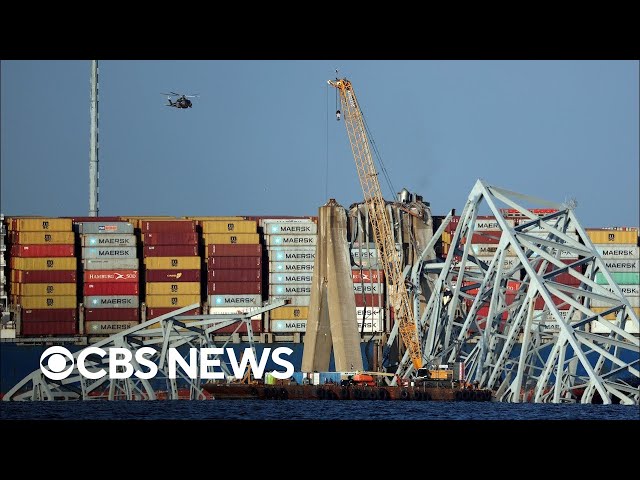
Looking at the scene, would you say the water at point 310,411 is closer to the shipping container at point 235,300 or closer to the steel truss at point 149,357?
the steel truss at point 149,357

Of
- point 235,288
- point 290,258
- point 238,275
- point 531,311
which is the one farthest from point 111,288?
point 531,311

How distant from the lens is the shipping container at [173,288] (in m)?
121

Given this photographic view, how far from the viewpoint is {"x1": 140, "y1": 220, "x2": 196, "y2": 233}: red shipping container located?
12168 centimetres

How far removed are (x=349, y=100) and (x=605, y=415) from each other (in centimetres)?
4427

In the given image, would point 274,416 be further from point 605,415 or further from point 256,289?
point 256,289

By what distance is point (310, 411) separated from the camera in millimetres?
81062

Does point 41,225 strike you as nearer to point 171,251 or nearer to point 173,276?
point 171,251

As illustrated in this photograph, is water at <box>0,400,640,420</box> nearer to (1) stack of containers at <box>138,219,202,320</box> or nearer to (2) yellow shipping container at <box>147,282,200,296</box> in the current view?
(1) stack of containers at <box>138,219,202,320</box>

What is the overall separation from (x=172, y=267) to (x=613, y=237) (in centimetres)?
4066

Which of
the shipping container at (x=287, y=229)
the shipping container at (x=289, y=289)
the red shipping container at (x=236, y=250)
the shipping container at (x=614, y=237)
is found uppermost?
the shipping container at (x=287, y=229)

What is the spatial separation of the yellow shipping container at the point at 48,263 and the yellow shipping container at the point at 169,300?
24.6 ft

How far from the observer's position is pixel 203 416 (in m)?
73.2

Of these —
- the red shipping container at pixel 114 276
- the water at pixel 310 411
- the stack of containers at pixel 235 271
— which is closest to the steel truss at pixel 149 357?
the water at pixel 310 411
